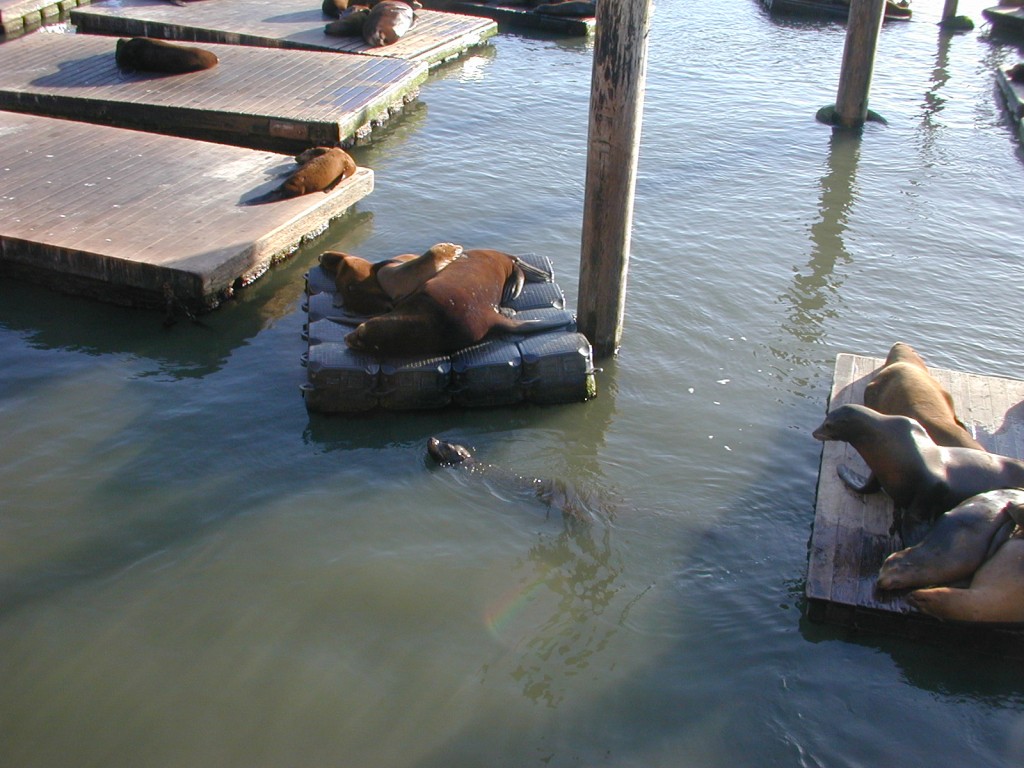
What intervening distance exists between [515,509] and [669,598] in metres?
1.02

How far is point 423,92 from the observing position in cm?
1364

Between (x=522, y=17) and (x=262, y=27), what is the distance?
5182mm

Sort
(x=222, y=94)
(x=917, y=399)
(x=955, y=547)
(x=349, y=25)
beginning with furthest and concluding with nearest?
1. (x=349, y=25)
2. (x=222, y=94)
3. (x=917, y=399)
4. (x=955, y=547)

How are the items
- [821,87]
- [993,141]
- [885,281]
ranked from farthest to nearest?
[821,87] < [993,141] < [885,281]

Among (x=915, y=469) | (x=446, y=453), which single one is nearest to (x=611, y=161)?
(x=446, y=453)

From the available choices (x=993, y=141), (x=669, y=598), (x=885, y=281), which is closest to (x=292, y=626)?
(x=669, y=598)

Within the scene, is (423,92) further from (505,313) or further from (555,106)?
(505,313)

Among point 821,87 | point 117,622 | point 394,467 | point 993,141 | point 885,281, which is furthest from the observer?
point 821,87

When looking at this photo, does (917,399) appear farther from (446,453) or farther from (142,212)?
(142,212)

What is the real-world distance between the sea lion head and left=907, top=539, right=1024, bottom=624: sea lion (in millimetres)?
2592

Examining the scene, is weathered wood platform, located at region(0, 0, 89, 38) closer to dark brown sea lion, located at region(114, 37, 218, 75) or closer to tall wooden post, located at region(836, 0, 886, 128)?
dark brown sea lion, located at region(114, 37, 218, 75)

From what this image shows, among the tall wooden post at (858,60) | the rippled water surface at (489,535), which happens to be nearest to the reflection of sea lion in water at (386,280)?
the rippled water surface at (489,535)

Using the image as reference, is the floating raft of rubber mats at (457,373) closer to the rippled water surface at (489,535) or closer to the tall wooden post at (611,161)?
the rippled water surface at (489,535)

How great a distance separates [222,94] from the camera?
11.0 metres
